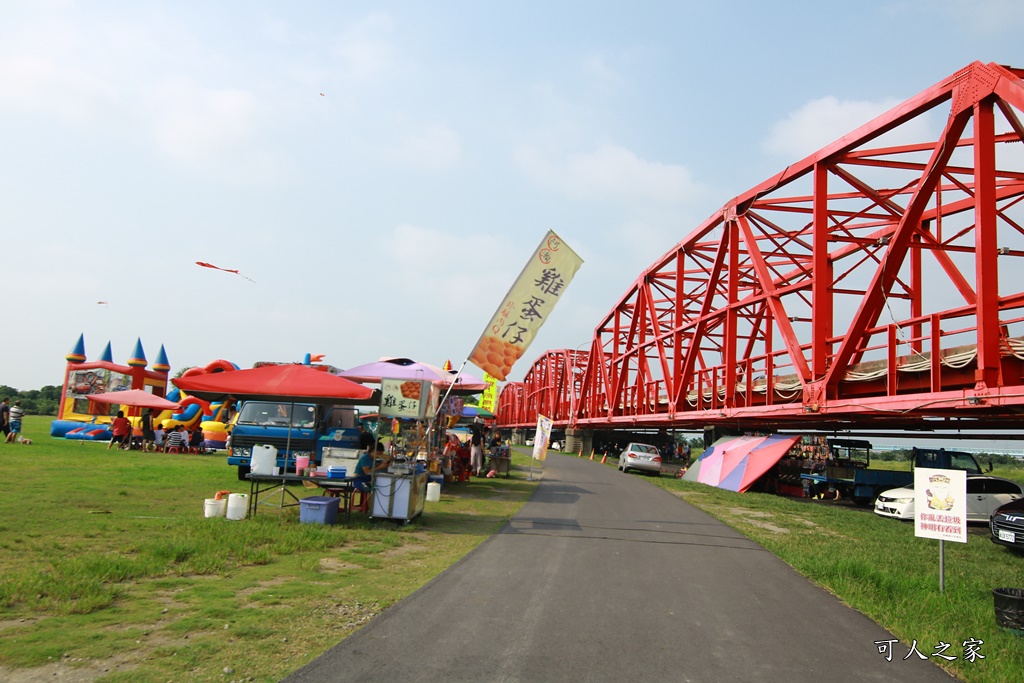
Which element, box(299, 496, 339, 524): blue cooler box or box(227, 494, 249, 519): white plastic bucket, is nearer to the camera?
box(227, 494, 249, 519): white plastic bucket

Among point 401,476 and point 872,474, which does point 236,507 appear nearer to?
point 401,476

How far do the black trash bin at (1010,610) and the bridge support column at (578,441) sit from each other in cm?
5374

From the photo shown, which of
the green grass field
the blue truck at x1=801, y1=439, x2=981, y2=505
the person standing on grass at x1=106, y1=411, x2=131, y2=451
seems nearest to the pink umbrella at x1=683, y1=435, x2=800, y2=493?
the blue truck at x1=801, y1=439, x2=981, y2=505

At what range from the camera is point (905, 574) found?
30.1ft

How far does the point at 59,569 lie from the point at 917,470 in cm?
990

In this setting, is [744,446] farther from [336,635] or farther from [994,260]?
[336,635]

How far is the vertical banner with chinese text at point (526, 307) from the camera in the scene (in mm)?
14477

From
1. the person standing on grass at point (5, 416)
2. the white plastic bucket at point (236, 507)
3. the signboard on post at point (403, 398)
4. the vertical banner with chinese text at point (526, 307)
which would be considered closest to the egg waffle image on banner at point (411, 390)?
the signboard on post at point (403, 398)

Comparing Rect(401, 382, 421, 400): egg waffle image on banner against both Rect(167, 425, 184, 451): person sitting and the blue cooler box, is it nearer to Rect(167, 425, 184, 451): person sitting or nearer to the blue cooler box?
the blue cooler box

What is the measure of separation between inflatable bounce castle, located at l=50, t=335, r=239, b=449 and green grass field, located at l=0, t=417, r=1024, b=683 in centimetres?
1666

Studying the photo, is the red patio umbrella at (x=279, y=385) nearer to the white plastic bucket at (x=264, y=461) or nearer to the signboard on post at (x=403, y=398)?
the signboard on post at (x=403, y=398)

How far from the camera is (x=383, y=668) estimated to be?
15.5 ft

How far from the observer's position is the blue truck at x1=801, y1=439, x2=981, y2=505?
20781mm

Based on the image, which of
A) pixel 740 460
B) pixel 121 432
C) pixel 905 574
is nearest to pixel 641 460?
pixel 740 460
